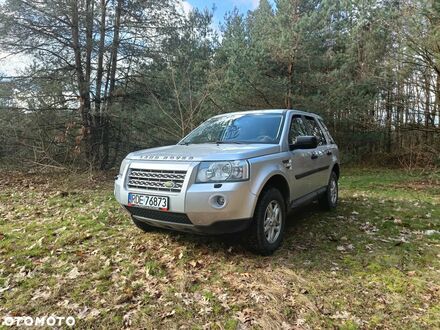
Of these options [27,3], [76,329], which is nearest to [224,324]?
[76,329]

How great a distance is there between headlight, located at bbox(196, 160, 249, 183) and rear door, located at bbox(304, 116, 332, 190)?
1.90m

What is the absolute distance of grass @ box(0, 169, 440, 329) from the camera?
Answer: 2.74 m

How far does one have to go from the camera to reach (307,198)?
4.87 m

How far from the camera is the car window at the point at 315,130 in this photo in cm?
545

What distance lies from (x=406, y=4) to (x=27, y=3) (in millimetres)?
11305

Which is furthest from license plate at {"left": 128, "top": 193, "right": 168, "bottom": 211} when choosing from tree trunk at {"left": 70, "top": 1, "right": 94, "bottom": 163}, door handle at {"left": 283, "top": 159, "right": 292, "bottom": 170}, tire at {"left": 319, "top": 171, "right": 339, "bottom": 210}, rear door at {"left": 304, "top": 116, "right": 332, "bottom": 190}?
tree trunk at {"left": 70, "top": 1, "right": 94, "bottom": 163}

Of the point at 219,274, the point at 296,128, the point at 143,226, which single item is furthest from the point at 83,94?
the point at 219,274

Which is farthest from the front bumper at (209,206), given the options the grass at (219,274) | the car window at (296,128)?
the car window at (296,128)

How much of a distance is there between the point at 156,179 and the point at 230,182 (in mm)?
850

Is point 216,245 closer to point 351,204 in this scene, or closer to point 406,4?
point 351,204

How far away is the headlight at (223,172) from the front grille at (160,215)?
0.42 meters

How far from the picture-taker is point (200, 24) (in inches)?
571

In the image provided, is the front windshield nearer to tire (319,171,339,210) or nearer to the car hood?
the car hood

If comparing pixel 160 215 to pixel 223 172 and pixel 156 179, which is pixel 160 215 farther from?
pixel 223 172
